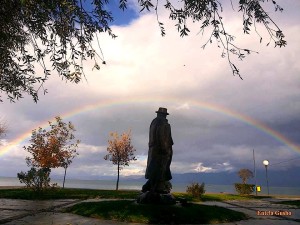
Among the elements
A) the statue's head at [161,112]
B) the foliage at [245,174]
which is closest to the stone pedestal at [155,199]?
the statue's head at [161,112]

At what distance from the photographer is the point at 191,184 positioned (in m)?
23.7

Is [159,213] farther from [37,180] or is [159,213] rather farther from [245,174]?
[245,174]

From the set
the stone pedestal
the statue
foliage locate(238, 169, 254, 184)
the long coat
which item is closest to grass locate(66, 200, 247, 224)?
the stone pedestal

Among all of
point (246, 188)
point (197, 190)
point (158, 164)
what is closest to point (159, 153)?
point (158, 164)

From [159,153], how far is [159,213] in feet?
9.91

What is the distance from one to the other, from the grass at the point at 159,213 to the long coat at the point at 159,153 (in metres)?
1.52

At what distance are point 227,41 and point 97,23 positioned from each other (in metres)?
2.85

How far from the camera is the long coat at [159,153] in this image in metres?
13.3

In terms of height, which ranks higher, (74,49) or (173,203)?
(74,49)

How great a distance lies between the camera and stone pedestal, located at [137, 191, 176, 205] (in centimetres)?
1269

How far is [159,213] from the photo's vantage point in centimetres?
1109

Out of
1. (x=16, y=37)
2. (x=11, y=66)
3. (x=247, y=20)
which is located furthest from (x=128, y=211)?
(x=247, y=20)

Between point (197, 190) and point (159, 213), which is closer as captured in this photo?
point (159, 213)

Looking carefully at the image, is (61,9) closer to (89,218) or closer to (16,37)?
(16,37)
